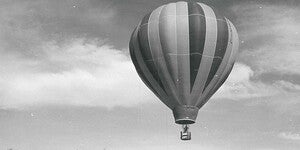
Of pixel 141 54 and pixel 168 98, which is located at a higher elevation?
pixel 141 54

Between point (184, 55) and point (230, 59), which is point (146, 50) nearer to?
point (184, 55)

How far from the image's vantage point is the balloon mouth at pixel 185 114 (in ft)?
121

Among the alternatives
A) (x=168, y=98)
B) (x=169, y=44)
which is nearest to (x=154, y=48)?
(x=169, y=44)

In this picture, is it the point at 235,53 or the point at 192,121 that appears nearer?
the point at 192,121

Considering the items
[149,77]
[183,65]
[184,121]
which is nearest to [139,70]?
[149,77]

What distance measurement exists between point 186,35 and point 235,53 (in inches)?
190

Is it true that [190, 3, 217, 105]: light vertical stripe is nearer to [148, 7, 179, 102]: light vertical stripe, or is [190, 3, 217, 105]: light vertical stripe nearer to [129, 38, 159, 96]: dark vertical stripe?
[148, 7, 179, 102]: light vertical stripe

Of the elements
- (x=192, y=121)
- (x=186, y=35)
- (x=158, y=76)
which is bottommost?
(x=192, y=121)

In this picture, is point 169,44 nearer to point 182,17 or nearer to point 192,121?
point 182,17

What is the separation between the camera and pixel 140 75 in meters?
40.0

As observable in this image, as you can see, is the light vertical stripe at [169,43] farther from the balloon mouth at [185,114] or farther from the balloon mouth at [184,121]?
the balloon mouth at [184,121]

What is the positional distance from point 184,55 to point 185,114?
14.4 feet

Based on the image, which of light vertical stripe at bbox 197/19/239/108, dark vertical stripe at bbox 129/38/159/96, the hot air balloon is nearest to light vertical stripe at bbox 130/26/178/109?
the hot air balloon

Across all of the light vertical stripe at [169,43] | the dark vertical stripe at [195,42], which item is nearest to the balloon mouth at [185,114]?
the dark vertical stripe at [195,42]
